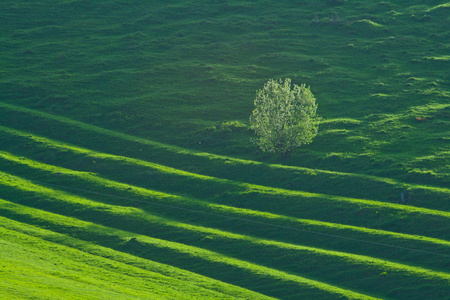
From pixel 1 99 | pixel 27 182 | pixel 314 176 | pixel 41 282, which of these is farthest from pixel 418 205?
pixel 1 99

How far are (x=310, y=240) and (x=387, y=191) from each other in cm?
1688

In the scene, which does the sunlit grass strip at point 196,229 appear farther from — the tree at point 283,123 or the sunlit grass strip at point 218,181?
the tree at point 283,123

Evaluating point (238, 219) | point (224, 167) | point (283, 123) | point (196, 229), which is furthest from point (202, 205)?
point (283, 123)

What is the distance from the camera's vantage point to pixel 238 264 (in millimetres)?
55312

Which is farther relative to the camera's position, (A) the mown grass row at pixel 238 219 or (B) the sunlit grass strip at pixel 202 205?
(B) the sunlit grass strip at pixel 202 205

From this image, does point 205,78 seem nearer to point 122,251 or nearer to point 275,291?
point 122,251

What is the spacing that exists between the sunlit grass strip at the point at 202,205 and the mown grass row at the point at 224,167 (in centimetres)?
952

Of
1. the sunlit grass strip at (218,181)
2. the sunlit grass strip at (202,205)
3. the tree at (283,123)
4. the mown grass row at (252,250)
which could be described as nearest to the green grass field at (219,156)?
the mown grass row at (252,250)

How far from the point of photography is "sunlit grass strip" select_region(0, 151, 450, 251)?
197 ft

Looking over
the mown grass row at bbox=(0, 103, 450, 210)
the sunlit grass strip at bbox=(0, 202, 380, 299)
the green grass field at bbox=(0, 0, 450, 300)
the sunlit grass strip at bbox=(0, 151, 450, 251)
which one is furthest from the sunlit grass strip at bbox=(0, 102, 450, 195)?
the sunlit grass strip at bbox=(0, 202, 380, 299)

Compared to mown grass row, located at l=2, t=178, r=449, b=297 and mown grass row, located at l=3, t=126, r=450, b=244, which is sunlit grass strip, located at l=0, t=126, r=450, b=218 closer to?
mown grass row, located at l=3, t=126, r=450, b=244

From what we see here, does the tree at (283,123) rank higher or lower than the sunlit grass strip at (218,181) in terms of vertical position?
higher

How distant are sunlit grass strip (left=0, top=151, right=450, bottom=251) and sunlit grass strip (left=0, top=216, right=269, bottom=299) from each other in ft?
47.4

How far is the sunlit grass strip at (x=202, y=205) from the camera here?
6012 centimetres
